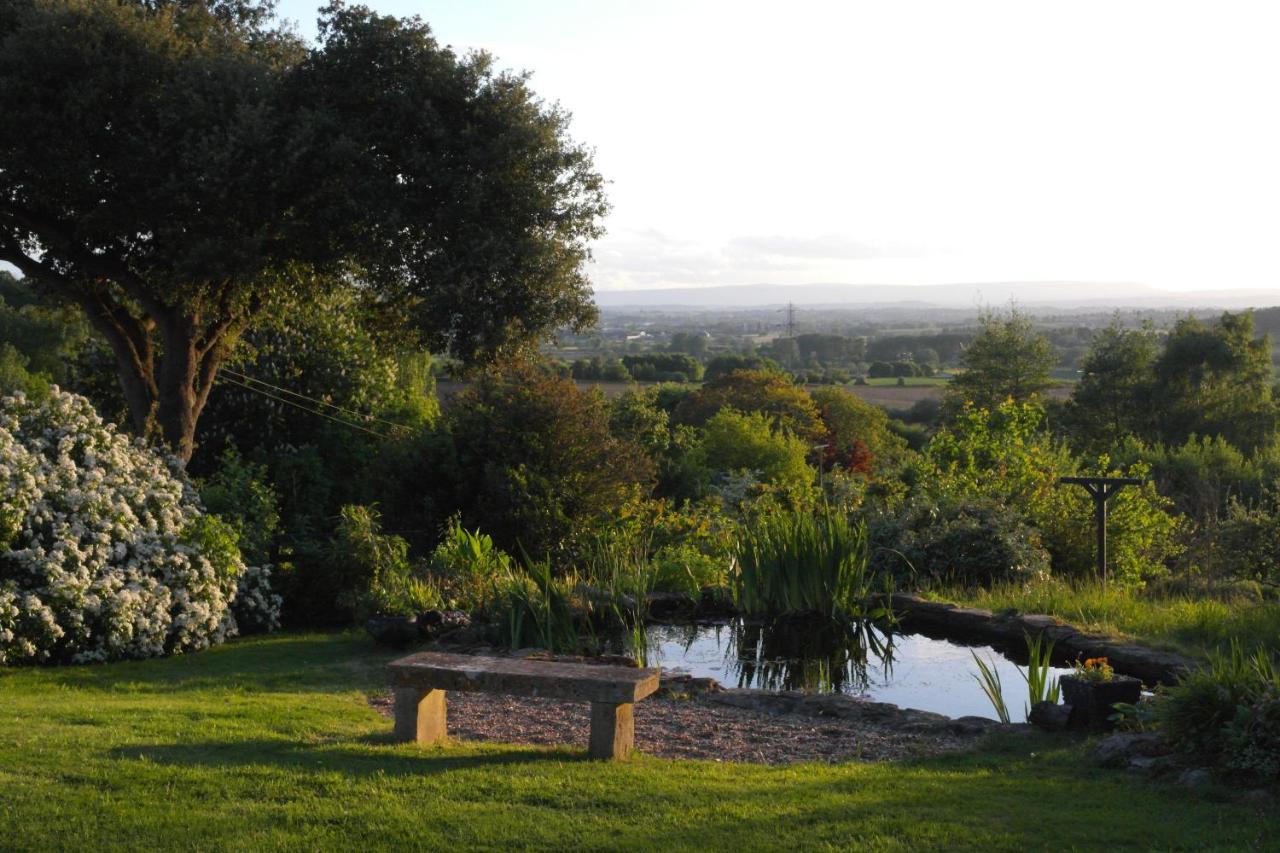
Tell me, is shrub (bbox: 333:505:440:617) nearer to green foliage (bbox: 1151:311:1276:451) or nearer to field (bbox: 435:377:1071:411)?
green foliage (bbox: 1151:311:1276:451)

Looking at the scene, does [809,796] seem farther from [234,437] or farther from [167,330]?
[234,437]

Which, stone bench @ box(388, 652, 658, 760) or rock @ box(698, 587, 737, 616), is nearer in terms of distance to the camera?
stone bench @ box(388, 652, 658, 760)

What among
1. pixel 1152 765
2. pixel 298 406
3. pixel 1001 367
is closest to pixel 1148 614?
pixel 1152 765

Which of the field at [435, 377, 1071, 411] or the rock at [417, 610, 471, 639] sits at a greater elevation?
the rock at [417, 610, 471, 639]

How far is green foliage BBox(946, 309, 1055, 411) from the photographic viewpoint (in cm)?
3850

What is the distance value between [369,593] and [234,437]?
23.1 feet

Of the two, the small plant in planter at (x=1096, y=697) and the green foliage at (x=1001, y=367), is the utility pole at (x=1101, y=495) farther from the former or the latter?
the green foliage at (x=1001, y=367)

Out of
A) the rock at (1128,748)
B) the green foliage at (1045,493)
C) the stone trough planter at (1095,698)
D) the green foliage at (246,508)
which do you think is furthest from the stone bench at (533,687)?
the green foliage at (1045,493)

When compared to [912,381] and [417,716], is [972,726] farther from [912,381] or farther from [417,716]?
[912,381]

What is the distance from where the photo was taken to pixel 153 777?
5.72m

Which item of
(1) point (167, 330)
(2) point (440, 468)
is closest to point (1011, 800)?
(2) point (440, 468)

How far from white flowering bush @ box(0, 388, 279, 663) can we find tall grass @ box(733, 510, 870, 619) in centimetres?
456

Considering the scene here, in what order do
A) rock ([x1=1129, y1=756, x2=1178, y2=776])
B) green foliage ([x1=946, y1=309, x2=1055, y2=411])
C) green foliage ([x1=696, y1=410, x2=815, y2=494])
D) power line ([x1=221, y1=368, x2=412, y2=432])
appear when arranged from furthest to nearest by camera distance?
green foliage ([x1=946, y1=309, x2=1055, y2=411]) → green foliage ([x1=696, y1=410, x2=815, y2=494]) → power line ([x1=221, y1=368, x2=412, y2=432]) → rock ([x1=1129, y1=756, x2=1178, y2=776])

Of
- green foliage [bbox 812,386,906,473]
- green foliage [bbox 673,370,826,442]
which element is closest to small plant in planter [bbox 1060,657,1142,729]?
green foliage [bbox 673,370,826,442]
